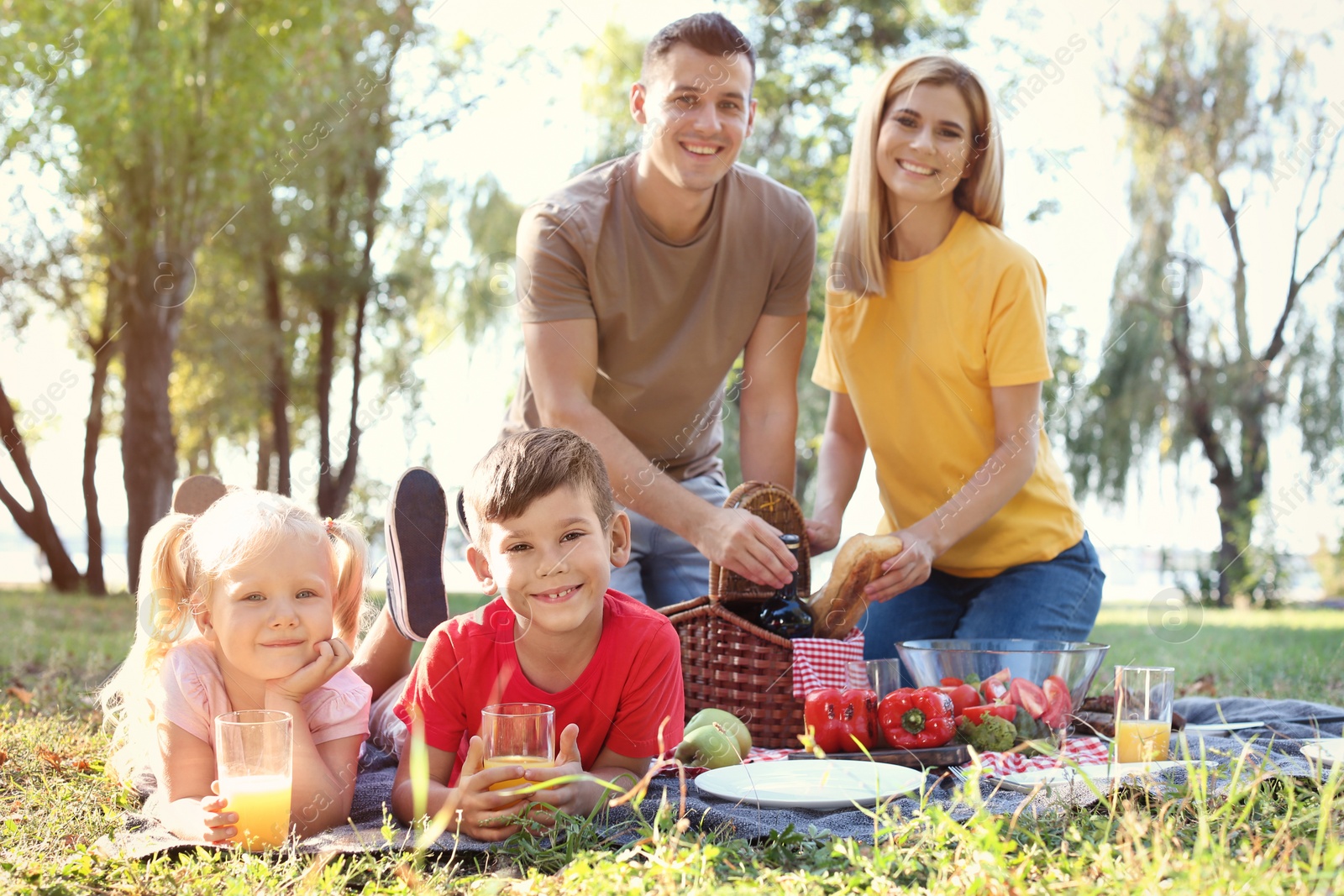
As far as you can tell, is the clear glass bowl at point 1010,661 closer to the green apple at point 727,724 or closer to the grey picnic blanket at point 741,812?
the grey picnic blanket at point 741,812

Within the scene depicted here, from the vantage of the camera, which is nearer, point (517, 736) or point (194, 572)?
point (517, 736)

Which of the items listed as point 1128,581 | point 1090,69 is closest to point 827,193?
point 1090,69

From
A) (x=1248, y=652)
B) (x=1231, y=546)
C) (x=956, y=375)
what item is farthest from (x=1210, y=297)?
(x=956, y=375)

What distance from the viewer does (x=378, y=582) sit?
490 inches

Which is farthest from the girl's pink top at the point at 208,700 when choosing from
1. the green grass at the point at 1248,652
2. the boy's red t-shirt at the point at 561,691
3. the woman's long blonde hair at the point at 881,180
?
the green grass at the point at 1248,652

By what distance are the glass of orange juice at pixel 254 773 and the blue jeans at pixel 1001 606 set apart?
7.04ft

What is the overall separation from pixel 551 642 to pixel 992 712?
3.88 feet

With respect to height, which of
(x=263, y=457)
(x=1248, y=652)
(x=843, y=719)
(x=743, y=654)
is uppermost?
(x=263, y=457)

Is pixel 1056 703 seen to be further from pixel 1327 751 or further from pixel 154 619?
pixel 154 619

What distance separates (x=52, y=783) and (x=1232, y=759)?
9.04ft

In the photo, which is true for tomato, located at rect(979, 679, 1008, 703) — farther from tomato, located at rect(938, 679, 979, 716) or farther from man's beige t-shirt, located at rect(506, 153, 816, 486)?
man's beige t-shirt, located at rect(506, 153, 816, 486)

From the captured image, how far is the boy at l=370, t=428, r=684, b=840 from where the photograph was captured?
234cm

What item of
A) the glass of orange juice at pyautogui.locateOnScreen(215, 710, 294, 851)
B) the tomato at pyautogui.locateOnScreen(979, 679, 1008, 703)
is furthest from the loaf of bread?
the glass of orange juice at pyautogui.locateOnScreen(215, 710, 294, 851)

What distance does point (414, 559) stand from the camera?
126 inches
